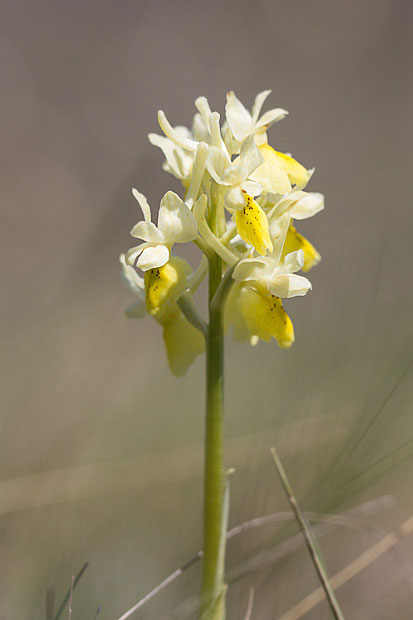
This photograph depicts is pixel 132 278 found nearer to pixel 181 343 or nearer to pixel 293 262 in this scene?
pixel 181 343

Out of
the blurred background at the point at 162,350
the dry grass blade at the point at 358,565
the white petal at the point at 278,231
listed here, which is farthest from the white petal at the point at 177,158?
the dry grass blade at the point at 358,565

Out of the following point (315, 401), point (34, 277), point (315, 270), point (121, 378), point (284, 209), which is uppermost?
point (34, 277)

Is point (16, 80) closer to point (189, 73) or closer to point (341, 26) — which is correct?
point (189, 73)

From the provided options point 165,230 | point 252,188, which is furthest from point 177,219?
point 252,188

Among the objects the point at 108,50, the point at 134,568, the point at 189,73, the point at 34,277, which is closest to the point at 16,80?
the point at 108,50

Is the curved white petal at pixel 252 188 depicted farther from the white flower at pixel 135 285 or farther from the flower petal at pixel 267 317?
the white flower at pixel 135 285

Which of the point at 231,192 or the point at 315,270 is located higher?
the point at 315,270

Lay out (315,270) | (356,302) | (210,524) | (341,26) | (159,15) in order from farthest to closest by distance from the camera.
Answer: (159,15)
(341,26)
(315,270)
(356,302)
(210,524)
